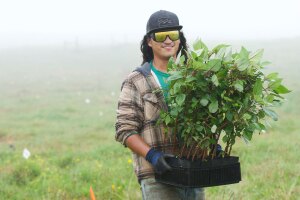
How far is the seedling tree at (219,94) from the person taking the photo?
8.60ft

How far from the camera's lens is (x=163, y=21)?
3201mm

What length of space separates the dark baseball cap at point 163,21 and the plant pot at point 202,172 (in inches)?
35.9

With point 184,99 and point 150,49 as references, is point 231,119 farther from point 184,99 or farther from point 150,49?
point 150,49

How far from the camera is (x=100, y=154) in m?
8.25

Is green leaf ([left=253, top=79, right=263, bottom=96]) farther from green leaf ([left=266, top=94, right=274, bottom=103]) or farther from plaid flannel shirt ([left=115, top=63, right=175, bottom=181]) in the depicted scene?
plaid flannel shirt ([left=115, top=63, right=175, bottom=181])

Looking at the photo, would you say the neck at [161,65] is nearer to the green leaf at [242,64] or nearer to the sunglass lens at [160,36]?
the sunglass lens at [160,36]

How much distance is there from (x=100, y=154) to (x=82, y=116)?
610 cm

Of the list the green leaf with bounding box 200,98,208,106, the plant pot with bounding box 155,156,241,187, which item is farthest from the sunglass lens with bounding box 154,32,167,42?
the plant pot with bounding box 155,156,241,187

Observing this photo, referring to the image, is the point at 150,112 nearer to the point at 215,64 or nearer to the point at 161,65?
the point at 161,65

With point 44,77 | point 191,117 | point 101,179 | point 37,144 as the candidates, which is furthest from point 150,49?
point 44,77

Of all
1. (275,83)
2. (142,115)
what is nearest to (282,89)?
(275,83)

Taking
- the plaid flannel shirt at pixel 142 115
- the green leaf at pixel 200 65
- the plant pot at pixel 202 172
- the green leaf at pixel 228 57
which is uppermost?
the green leaf at pixel 228 57

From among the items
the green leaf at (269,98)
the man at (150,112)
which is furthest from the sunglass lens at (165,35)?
the green leaf at (269,98)

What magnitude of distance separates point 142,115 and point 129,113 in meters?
0.10
